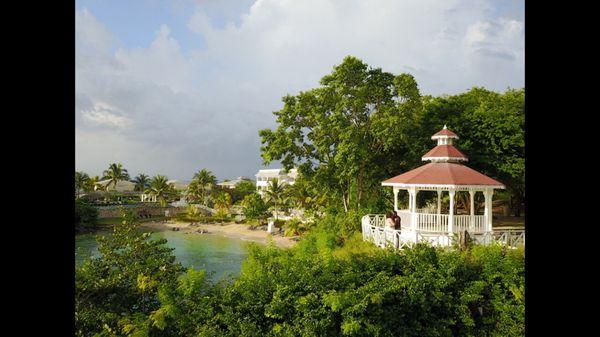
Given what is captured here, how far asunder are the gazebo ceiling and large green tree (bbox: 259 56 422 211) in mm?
2960

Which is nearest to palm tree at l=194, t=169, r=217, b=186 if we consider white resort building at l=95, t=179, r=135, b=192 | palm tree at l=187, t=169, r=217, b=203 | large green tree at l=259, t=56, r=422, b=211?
palm tree at l=187, t=169, r=217, b=203

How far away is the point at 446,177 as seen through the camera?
8906mm

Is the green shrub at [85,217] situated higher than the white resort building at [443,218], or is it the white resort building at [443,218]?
the white resort building at [443,218]

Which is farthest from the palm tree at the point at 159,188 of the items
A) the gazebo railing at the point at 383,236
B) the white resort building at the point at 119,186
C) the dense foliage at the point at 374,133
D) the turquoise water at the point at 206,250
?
the gazebo railing at the point at 383,236

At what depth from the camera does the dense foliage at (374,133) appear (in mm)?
12719

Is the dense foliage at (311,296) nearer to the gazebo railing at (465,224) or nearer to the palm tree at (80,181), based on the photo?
the gazebo railing at (465,224)

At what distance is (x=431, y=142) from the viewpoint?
13625 millimetres

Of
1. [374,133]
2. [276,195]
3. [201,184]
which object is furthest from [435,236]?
[201,184]

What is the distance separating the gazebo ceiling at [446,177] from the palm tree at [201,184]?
26.0 metres
